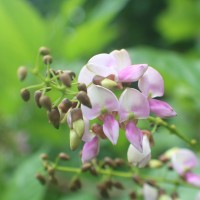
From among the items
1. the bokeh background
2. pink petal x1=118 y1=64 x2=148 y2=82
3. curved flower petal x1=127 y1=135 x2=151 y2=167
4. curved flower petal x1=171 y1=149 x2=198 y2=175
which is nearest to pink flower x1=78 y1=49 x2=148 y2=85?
pink petal x1=118 y1=64 x2=148 y2=82

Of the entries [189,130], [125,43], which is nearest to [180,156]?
[189,130]

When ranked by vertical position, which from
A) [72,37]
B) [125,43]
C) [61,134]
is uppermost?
[72,37]

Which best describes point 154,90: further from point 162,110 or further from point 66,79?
point 66,79

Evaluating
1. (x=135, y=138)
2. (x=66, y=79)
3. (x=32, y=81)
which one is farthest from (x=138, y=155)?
(x=32, y=81)

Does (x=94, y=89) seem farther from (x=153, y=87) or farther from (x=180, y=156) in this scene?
(x=180, y=156)

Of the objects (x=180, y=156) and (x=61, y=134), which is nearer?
(x=180, y=156)

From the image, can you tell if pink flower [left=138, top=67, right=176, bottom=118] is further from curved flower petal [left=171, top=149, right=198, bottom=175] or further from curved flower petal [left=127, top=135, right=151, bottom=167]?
curved flower petal [left=171, top=149, right=198, bottom=175]

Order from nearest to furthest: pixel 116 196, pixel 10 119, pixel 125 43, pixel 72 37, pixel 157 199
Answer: pixel 157 199 → pixel 116 196 → pixel 10 119 → pixel 72 37 → pixel 125 43
